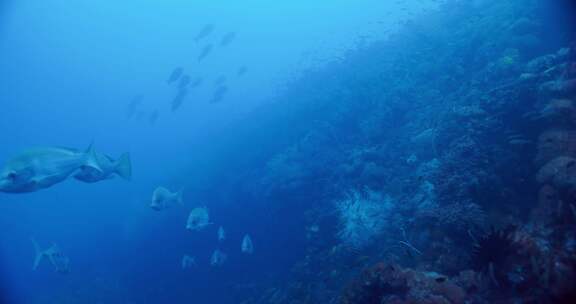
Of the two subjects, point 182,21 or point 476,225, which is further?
point 182,21

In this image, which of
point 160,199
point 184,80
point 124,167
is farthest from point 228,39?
point 124,167

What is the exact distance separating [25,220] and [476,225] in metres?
63.9

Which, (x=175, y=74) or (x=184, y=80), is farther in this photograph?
(x=184, y=80)

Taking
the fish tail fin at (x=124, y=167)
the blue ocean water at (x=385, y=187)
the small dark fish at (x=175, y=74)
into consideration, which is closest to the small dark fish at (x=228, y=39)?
the blue ocean water at (x=385, y=187)

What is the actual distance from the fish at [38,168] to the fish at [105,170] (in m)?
0.24

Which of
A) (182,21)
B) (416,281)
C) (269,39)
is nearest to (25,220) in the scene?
(269,39)

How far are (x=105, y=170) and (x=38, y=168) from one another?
1.18m

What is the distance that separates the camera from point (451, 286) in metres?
4.32

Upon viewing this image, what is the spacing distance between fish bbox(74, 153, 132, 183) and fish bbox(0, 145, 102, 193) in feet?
0.79

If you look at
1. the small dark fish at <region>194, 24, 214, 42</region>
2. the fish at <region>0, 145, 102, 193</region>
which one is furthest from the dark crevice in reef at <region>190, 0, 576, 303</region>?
the small dark fish at <region>194, 24, 214, 42</region>

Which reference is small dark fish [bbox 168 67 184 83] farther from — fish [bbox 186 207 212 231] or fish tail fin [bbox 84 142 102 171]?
fish tail fin [bbox 84 142 102 171]

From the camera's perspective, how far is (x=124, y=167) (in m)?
6.41

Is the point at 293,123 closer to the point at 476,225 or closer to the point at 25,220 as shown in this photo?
the point at 476,225

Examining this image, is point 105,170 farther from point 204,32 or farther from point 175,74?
point 204,32
